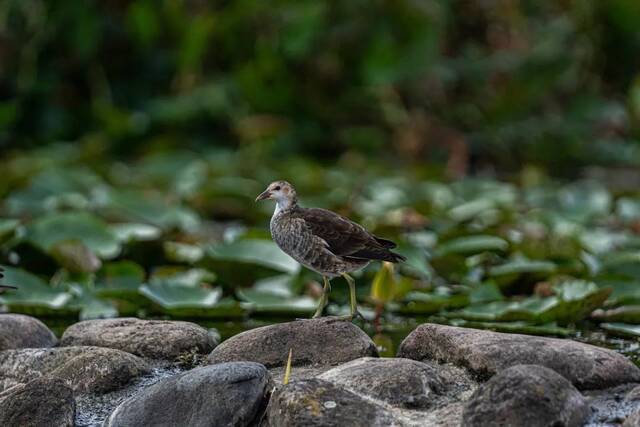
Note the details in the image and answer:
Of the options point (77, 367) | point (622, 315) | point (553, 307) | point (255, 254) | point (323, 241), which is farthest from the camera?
point (255, 254)

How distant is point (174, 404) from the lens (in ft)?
11.8

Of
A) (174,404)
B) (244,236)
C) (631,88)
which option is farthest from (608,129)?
(174,404)

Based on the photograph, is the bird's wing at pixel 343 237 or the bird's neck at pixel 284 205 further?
the bird's neck at pixel 284 205

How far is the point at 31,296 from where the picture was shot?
5281 mm

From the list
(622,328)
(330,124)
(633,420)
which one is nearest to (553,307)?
(622,328)

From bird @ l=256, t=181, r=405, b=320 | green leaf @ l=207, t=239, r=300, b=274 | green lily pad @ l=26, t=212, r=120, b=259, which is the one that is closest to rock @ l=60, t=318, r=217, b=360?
bird @ l=256, t=181, r=405, b=320

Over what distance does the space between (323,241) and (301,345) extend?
43 cm

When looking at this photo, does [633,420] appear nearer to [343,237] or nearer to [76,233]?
[343,237]

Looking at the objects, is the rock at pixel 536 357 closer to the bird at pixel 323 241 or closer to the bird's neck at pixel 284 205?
the bird at pixel 323 241

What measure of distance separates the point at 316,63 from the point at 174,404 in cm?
755

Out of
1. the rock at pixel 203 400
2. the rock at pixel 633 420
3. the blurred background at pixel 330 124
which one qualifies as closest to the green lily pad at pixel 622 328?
the blurred background at pixel 330 124

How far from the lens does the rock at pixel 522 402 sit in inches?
129

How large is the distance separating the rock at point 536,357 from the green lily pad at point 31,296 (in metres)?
2.13

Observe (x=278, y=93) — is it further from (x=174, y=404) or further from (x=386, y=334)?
(x=174, y=404)
